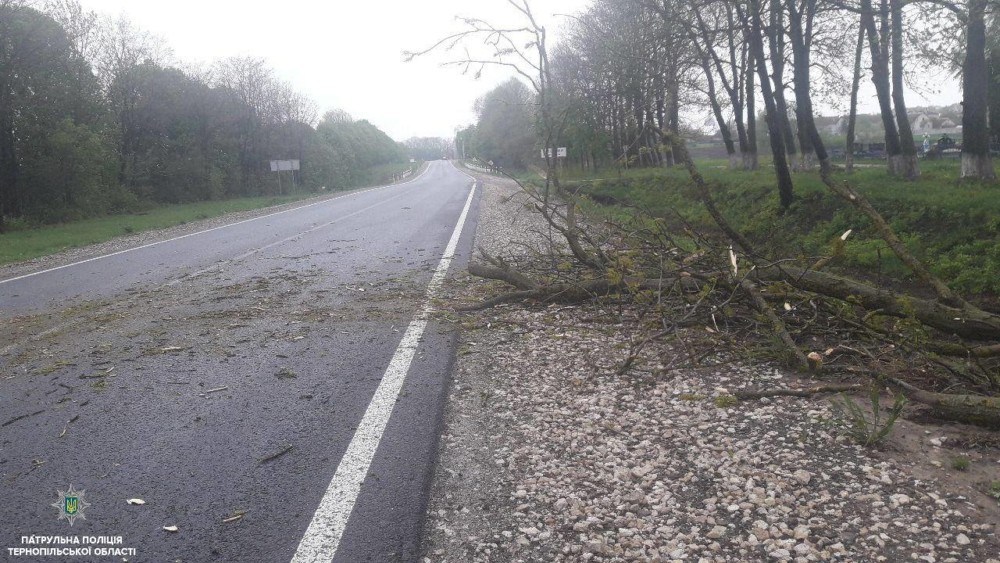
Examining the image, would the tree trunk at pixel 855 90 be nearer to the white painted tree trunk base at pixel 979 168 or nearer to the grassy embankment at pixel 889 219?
the grassy embankment at pixel 889 219

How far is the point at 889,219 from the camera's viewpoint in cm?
1136

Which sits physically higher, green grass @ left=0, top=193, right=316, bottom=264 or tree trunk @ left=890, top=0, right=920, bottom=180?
tree trunk @ left=890, top=0, right=920, bottom=180

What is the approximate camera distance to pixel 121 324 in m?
7.35

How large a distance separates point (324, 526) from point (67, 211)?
30809 mm

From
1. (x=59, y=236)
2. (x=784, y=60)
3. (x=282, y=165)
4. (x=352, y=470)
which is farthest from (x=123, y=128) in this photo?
(x=352, y=470)

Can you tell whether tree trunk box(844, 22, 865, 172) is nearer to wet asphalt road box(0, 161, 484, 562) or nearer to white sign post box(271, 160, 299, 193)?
wet asphalt road box(0, 161, 484, 562)

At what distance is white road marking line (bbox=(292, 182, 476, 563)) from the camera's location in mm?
3115

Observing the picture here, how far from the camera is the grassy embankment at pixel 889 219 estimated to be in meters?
8.94

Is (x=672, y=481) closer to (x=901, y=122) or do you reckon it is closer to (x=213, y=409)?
(x=213, y=409)

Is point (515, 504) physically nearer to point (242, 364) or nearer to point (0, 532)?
point (0, 532)

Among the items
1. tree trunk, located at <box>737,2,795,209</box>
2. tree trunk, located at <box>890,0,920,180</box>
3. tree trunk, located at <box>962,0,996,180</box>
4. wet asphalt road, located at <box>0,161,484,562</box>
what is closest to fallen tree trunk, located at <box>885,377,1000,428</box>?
wet asphalt road, located at <box>0,161,484,562</box>

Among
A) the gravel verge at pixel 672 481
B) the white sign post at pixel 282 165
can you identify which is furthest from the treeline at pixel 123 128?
the gravel verge at pixel 672 481

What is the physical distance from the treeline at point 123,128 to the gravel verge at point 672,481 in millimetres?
27217

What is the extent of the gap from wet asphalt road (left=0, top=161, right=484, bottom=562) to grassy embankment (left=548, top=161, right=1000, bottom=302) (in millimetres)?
3774
